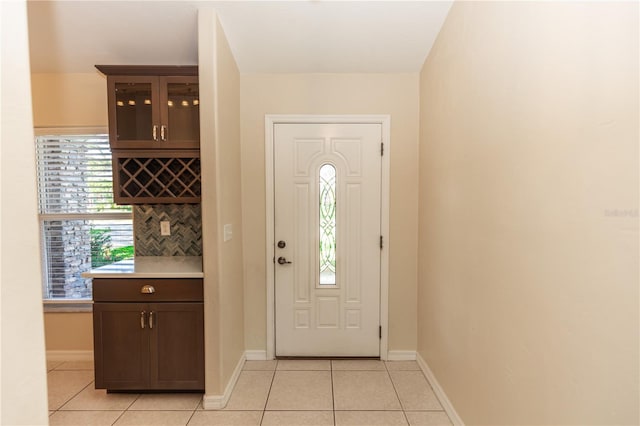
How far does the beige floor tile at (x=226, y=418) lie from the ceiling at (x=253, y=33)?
2.65 m

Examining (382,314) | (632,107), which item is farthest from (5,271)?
(382,314)

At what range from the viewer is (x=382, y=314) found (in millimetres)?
2580

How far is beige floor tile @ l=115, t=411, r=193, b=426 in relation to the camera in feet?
5.96

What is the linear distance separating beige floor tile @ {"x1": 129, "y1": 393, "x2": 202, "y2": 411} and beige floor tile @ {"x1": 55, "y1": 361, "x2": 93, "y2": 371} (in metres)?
0.86

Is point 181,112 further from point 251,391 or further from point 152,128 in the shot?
point 251,391

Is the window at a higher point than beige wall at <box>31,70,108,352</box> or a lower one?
lower

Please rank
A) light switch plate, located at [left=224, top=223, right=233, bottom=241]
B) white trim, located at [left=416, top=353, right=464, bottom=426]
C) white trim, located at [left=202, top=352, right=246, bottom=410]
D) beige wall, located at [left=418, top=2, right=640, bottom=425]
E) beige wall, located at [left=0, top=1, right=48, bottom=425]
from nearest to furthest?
beige wall, located at [left=0, top=1, right=48, bottom=425] → beige wall, located at [left=418, top=2, right=640, bottom=425] → white trim, located at [left=416, top=353, right=464, bottom=426] → white trim, located at [left=202, top=352, right=246, bottom=410] → light switch plate, located at [left=224, top=223, right=233, bottom=241]

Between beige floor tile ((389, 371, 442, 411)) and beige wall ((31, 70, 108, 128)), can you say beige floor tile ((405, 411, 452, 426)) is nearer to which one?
beige floor tile ((389, 371, 442, 411))

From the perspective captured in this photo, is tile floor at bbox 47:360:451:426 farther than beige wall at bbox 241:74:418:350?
No

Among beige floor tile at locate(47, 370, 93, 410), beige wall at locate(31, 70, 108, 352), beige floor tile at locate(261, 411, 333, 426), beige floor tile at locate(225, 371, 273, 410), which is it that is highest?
beige wall at locate(31, 70, 108, 352)

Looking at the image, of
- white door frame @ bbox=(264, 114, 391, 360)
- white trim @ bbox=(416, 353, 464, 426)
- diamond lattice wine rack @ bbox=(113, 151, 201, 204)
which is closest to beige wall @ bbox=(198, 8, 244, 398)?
diamond lattice wine rack @ bbox=(113, 151, 201, 204)

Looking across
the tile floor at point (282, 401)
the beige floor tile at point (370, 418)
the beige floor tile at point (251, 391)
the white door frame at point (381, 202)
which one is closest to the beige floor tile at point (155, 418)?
the tile floor at point (282, 401)

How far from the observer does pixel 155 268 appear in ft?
6.89

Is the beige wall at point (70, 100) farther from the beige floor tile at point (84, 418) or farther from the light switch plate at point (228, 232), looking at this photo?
the beige floor tile at point (84, 418)
